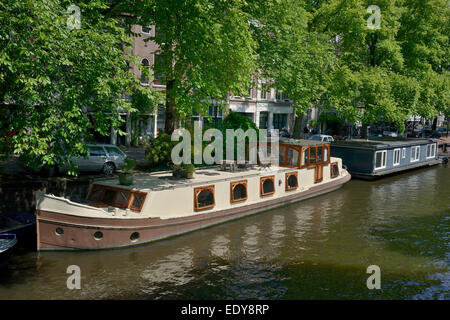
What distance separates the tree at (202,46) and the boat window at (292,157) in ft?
17.9

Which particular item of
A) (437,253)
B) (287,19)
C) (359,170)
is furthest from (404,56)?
(437,253)

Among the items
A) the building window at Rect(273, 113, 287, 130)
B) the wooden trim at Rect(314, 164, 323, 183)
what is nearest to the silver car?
the wooden trim at Rect(314, 164, 323, 183)

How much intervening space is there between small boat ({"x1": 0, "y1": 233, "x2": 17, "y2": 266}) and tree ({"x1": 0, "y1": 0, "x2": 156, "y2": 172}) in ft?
7.89

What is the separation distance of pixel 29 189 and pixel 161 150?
21.5ft

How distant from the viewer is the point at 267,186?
69.3 feet

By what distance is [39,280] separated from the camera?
41.2ft

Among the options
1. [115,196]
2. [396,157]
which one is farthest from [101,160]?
[396,157]

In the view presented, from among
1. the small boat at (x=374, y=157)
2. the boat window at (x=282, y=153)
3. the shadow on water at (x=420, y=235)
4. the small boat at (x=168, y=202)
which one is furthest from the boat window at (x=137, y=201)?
the small boat at (x=374, y=157)

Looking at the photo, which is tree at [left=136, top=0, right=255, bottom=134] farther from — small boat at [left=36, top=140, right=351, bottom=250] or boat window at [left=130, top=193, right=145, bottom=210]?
boat window at [left=130, top=193, right=145, bottom=210]

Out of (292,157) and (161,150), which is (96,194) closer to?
(161,150)

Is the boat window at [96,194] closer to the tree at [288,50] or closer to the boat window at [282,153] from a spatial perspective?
the boat window at [282,153]

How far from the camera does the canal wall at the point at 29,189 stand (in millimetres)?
18062
